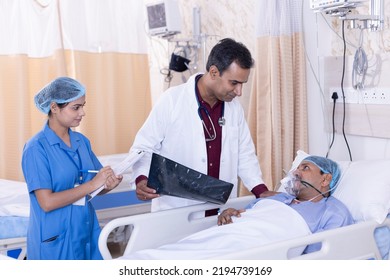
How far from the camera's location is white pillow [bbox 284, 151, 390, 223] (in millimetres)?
1955

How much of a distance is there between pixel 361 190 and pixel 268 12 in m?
1.19

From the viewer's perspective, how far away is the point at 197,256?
169cm

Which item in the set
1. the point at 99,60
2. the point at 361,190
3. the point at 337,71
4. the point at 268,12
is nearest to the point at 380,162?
the point at 361,190

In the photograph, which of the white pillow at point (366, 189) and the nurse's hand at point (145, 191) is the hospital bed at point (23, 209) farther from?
the white pillow at point (366, 189)

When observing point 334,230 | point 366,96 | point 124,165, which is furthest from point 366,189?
point 124,165

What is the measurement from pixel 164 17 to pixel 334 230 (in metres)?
2.31

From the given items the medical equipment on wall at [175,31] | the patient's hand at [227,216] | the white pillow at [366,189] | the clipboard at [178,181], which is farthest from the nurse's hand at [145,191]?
the medical equipment on wall at [175,31]

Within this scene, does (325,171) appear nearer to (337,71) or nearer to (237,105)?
(237,105)

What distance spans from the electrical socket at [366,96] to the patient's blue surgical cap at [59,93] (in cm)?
134

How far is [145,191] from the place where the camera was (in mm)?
1946

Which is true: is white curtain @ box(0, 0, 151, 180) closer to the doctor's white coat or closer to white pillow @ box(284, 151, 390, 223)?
the doctor's white coat

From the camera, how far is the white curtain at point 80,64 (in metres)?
3.10
